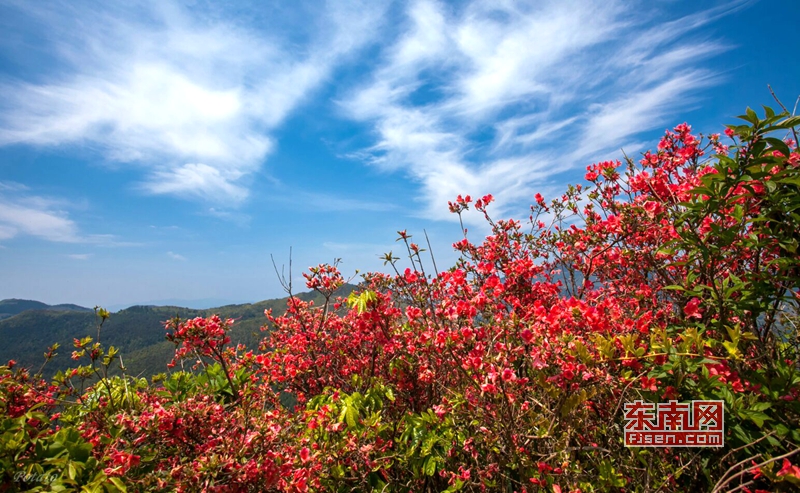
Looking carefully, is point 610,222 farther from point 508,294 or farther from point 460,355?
point 460,355

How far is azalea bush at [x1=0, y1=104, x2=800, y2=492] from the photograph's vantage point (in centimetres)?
198

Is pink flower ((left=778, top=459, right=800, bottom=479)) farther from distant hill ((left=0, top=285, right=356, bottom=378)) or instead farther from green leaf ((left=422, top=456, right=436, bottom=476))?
distant hill ((left=0, top=285, right=356, bottom=378))

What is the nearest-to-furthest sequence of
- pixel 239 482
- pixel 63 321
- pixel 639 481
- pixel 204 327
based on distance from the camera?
pixel 239 482 → pixel 639 481 → pixel 204 327 → pixel 63 321

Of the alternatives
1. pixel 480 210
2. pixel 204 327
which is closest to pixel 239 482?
pixel 204 327

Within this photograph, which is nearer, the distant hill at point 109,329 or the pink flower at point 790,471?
the pink flower at point 790,471

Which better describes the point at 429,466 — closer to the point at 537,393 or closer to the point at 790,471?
the point at 537,393

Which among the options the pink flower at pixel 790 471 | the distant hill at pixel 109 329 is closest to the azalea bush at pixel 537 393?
the pink flower at pixel 790 471

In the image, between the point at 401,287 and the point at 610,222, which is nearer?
the point at 610,222

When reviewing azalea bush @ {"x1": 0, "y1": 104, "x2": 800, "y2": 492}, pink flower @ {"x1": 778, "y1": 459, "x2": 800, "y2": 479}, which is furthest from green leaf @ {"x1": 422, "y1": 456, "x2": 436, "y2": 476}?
pink flower @ {"x1": 778, "y1": 459, "x2": 800, "y2": 479}

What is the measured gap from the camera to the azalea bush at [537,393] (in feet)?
6.50

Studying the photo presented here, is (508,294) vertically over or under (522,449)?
over

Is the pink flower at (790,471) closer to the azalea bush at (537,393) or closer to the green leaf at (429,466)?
the azalea bush at (537,393)

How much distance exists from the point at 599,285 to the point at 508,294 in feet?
9.50

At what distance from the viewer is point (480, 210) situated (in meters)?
5.30
